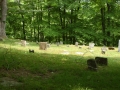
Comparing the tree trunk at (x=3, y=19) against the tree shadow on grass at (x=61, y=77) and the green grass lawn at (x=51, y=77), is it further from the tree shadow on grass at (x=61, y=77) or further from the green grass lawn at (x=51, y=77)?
the tree shadow on grass at (x=61, y=77)

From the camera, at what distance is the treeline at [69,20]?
Answer: 32.8m

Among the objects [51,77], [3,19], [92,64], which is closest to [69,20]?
[3,19]

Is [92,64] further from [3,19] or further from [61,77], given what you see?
[3,19]

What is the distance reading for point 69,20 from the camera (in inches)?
1572

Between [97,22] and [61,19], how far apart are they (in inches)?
228

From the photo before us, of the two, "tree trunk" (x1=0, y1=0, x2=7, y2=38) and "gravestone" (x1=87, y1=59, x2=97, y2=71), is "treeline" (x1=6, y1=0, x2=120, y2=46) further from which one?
"gravestone" (x1=87, y1=59, x2=97, y2=71)

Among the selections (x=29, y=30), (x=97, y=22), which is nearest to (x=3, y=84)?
(x=97, y=22)

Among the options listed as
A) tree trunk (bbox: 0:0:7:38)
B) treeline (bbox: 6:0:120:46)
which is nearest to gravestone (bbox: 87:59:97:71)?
tree trunk (bbox: 0:0:7:38)

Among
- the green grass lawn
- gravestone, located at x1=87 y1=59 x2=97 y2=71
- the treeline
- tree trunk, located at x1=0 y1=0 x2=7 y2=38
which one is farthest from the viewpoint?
the treeline

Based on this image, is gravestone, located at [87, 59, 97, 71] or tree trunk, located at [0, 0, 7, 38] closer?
gravestone, located at [87, 59, 97, 71]

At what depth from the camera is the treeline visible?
3278 centimetres

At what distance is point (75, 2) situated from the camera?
107ft

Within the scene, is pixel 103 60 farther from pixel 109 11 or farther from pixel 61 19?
pixel 61 19

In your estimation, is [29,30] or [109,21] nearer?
[109,21]
